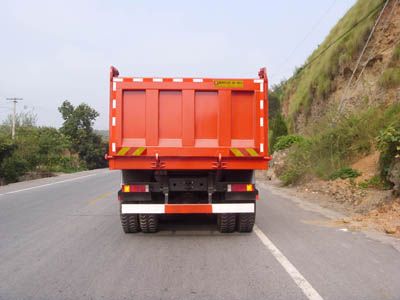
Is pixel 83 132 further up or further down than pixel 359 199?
further up

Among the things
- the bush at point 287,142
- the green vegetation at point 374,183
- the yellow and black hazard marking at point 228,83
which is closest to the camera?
the yellow and black hazard marking at point 228,83

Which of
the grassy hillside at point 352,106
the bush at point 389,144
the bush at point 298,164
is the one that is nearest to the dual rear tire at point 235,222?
the grassy hillside at point 352,106

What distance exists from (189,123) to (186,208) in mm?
1510

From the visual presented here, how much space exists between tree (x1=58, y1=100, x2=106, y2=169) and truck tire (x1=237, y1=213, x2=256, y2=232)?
5272cm

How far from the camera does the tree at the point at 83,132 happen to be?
6106cm

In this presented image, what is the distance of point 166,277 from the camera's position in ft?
21.1

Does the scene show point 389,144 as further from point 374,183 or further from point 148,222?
point 148,222

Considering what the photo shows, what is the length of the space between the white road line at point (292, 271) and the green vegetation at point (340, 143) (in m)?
9.62

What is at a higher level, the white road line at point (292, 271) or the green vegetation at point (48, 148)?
the green vegetation at point (48, 148)

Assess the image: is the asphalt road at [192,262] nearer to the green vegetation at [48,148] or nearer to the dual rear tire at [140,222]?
the dual rear tire at [140,222]

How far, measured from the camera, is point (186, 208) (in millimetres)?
9047

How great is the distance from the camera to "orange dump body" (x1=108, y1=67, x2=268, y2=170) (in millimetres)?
8844

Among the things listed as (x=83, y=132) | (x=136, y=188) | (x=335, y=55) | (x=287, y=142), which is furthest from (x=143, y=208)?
(x=83, y=132)

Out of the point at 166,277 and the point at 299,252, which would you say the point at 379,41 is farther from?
the point at 166,277
